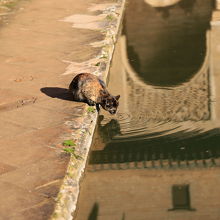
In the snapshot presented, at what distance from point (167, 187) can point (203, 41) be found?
8.82m

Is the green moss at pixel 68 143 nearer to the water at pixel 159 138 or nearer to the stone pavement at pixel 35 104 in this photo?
the stone pavement at pixel 35 104

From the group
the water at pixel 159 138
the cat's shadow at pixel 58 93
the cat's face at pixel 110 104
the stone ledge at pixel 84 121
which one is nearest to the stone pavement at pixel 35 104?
the cat's shadow at pixel 58 93

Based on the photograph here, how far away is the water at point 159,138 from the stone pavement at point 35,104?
2.12 ft

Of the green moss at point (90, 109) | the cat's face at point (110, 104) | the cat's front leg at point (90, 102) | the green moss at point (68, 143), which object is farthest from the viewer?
the cat's front leg at point (90, 102)

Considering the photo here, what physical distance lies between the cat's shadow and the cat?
0.91ft

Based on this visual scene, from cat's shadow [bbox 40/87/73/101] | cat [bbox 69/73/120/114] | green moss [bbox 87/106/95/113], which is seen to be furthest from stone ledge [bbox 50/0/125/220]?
cat's shadow [bbox 40/87/73/101]

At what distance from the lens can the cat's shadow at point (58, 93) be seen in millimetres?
12190

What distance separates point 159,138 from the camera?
11266 mm

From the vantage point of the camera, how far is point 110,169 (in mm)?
10367

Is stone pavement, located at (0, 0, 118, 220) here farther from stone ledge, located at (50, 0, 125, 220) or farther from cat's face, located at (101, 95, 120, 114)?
cat's face, located at (101, 95, 120, 114)

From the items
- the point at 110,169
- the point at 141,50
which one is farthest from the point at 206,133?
the point at 141,50

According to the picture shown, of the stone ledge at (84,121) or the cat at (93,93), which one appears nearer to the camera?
the stone ledge at (84,121)

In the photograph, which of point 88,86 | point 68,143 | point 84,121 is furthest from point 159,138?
point 68,143

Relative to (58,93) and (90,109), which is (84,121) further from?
(58,93)
